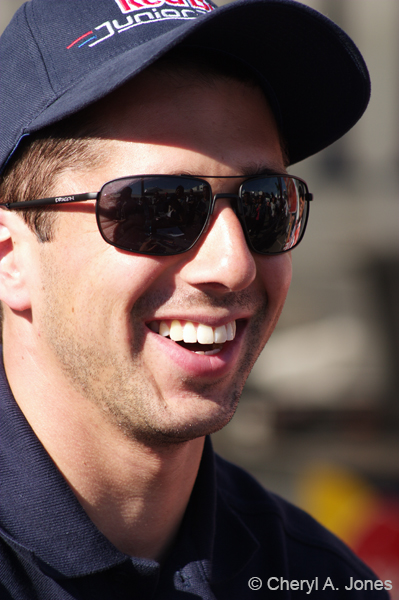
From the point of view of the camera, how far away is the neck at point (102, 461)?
2.12 m

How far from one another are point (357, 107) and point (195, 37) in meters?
0.75

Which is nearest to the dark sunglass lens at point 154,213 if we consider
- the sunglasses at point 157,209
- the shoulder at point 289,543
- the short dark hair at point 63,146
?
the sunglasses at point 157,209

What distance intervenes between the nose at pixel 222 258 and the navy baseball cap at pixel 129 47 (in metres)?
0.51

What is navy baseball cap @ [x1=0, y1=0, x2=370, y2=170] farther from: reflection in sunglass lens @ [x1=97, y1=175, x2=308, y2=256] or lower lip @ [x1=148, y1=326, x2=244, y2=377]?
lower lip @ [x1=148, y1=326, x2=244, y2=377]

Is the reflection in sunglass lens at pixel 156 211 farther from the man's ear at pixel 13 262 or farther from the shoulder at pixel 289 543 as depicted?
the shoulder at pixel 289 543

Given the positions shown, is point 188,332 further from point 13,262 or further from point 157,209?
point 13,262

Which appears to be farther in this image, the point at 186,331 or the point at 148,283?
the point at 186,331

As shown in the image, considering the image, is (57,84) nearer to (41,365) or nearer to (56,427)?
(41,365)

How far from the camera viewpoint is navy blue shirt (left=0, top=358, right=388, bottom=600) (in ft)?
6.15

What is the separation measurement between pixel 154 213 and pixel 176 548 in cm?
112

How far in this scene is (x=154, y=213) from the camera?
1985 mm

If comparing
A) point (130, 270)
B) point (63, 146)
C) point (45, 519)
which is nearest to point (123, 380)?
point (130, 270)

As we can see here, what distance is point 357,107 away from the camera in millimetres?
2469

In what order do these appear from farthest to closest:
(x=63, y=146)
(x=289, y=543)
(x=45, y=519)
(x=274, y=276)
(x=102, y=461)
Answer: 1. (x=289, y=543)
2. (x=274, y=276)
3. (x=102, y=461)
4. (x=63, y=146)
5. (x=45, y=519)
